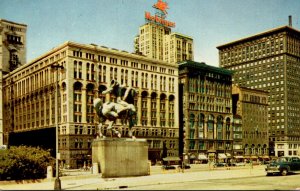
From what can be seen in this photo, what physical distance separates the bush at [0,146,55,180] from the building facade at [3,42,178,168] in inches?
2377

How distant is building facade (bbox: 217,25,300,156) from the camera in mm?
183875

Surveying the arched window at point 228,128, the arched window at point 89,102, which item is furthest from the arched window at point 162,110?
the arched window at point 228,128

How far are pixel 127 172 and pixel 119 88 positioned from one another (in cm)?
944

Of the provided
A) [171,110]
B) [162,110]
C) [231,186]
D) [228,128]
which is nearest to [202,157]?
[171,110]

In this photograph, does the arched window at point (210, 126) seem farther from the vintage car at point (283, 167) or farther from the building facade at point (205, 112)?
the vintage car at point (283, 167)

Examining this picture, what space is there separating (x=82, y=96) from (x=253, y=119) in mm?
82198

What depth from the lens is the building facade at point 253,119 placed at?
160 metres

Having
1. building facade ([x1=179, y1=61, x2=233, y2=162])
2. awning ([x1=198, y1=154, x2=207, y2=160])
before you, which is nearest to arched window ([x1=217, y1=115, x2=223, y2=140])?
building facade ([x1=179, y1=61, x2=233, y2=162])

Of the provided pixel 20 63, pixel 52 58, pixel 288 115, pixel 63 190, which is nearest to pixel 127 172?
pixel 63 190

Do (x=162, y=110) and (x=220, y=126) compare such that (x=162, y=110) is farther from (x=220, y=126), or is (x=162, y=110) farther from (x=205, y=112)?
(x=220, y=126)

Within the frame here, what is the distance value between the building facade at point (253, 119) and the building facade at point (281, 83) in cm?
1658

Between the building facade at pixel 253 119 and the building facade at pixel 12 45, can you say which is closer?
the building facade at pixel 12 45

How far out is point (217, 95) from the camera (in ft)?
488

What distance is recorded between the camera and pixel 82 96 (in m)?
109
